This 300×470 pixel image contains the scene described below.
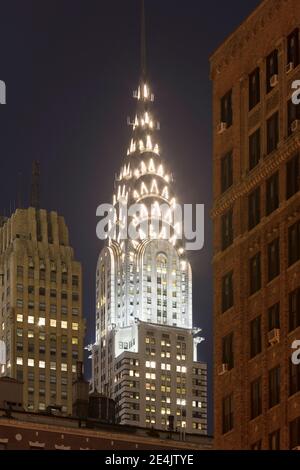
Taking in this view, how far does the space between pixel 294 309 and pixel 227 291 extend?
848cm

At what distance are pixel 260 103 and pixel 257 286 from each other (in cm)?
1117

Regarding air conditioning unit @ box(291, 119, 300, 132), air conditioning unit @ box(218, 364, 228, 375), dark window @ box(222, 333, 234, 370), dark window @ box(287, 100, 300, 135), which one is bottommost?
air conditioning unit @ box(218, 364, 228, 375)

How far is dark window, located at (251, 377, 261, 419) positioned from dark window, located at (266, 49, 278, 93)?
688 inches

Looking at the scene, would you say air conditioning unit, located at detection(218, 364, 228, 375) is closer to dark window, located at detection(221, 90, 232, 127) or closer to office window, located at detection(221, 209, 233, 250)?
office window, located at detection(221, 209, 233, 250)

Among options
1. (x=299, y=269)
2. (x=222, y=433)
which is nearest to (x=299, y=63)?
(x=299, y=269)

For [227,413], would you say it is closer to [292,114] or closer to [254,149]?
[254,149]

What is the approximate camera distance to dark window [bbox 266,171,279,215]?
113m

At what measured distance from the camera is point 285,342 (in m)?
109

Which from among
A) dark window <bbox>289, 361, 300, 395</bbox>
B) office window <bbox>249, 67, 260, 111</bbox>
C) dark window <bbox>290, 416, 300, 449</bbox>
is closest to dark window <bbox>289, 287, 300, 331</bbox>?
dark window <bbox>289, 361, 300, 395</bbox>

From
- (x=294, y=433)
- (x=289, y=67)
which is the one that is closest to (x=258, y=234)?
(x=289, y=67)

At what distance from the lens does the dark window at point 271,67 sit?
116500 mm

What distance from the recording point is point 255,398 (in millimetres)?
111250
